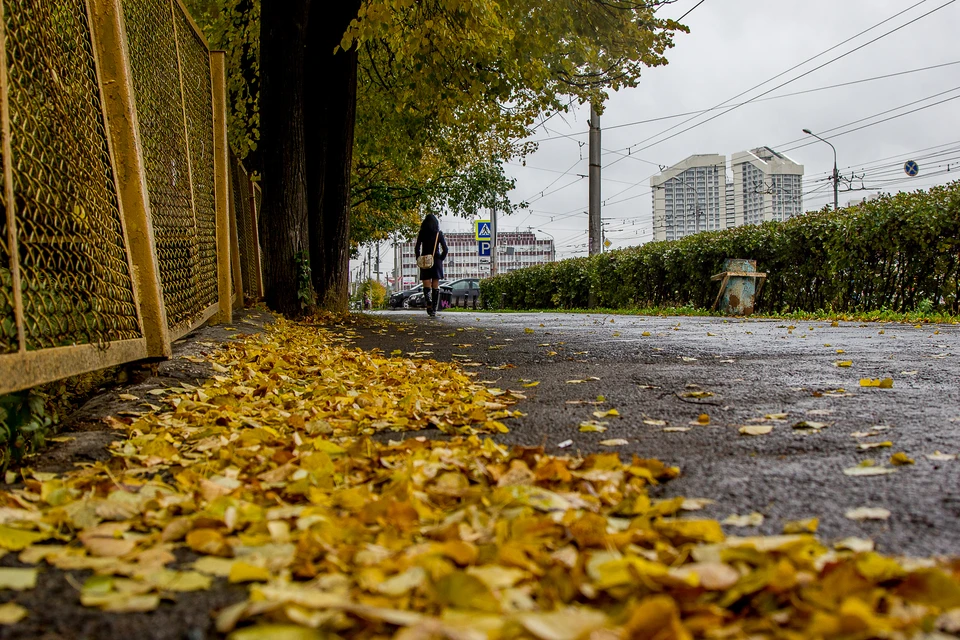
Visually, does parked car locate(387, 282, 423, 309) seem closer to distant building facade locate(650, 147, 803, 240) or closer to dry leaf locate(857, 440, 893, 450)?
distant building facade locate(650, 147, 803, 240)

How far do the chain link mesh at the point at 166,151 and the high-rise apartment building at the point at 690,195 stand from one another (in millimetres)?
59982

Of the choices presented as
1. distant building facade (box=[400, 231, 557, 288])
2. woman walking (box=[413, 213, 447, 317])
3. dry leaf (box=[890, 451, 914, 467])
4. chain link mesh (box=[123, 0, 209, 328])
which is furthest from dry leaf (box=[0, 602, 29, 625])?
distant building facade (box=[400, 231, 557, 288])

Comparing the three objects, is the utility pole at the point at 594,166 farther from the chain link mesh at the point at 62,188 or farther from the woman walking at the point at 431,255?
the chain link mesh at the point at 62,188

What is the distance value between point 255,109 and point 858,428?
31.4ft

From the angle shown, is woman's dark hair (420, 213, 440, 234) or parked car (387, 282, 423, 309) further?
parked car (387, 282, 423, 309)

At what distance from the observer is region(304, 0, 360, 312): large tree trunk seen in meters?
10.1

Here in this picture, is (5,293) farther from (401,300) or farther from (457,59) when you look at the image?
(401,300)

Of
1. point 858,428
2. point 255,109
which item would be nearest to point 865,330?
point 858,428

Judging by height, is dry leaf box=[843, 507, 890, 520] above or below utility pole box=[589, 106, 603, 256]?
below

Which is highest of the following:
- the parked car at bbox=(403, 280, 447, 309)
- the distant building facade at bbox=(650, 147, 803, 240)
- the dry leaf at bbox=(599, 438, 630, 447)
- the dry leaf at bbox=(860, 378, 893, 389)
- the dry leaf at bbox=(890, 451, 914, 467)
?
the distant building facade at bbox=(650, 147, 803, 240)

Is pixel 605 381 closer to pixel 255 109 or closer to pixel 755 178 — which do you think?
pixel 255 109

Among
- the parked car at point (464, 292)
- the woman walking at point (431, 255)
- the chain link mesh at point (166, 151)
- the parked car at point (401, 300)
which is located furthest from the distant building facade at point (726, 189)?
the chain link mesh at point (166, 151)

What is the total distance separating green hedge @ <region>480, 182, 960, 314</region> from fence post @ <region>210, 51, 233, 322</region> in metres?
8.53

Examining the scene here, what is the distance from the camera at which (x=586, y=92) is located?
13.2 metres
